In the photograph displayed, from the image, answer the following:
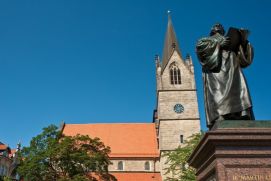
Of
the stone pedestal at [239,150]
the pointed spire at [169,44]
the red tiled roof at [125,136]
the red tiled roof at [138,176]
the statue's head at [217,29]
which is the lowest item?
the stone pedestal at [239,150]

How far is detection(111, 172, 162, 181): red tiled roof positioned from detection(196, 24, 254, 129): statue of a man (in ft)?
114

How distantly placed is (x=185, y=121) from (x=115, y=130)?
44.7 feet

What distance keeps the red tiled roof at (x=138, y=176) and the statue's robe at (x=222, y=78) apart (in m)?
34.8

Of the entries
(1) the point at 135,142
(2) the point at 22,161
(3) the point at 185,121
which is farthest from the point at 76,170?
(1) the point at 135,142

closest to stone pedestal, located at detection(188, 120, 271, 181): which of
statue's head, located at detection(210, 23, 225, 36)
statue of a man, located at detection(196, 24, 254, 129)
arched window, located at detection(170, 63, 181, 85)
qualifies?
statue of a man, located at detection(196, 24, 254, 129)

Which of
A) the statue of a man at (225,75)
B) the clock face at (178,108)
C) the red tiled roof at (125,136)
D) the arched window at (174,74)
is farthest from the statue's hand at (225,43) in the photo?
the red tiled roof at (125,136)

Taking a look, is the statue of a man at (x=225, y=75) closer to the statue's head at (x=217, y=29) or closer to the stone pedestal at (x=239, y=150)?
the statue's head at (x=217, y=29)

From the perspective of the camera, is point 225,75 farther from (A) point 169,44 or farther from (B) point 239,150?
(A) point 169,44

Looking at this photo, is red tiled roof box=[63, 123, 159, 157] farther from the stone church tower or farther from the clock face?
the clock face

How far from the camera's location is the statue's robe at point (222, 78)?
6.46 meters

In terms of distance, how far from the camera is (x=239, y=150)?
5.57 meters

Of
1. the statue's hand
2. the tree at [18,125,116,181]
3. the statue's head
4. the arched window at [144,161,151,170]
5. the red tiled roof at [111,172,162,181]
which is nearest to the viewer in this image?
the statue's hand

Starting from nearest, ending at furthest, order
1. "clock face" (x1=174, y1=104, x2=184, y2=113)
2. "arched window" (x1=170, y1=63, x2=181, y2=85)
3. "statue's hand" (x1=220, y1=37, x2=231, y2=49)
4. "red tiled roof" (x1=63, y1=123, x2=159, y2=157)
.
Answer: "statue's hand" (x1=220, y1=37, x2=231, y2=49) → "clock face" (x1=174, y1=104, x2=184, y2=113) → "arched window" (x1=170, y1=63, x2=181, y2=85) → "red tiled roof" (x1=63, y1=123, x2=159, y2=157)

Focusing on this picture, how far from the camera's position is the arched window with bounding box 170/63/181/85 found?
42.2 metres
